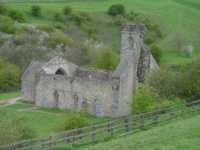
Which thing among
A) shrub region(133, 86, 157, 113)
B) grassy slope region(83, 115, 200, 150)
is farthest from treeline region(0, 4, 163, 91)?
grassy slope region(83, 115, 200, 150)

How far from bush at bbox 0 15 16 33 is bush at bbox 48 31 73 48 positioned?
7431mm

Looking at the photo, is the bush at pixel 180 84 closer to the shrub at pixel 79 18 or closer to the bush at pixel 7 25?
the bush at pixel 7 25

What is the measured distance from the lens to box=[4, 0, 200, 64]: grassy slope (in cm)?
9679

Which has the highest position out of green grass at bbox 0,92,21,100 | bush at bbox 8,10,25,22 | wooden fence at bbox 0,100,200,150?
bush at bbox 8,10,25,22

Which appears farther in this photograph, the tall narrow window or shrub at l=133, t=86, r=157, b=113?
the tall narrow window

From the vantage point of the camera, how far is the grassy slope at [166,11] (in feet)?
318

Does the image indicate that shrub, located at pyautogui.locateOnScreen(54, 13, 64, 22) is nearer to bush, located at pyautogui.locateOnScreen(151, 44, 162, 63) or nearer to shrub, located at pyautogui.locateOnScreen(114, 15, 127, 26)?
shrub, located at pyautogui.locateOnScreen(114, 15, 127, 26)

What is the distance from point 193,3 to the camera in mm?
113812

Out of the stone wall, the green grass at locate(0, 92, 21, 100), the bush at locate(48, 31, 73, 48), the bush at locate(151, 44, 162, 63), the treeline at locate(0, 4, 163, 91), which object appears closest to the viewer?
the stone wall

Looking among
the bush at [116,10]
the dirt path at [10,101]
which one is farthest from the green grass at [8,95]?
the bush at [116,10]

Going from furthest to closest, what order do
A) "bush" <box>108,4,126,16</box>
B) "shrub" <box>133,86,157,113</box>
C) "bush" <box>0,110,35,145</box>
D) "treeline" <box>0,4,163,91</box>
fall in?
"bush" <box>108,4,126,16</box>
"treeline" <box>0,4,163,91</box>
"shrub" <box>133,86,157,113</box>
"bush" <box>0,110,35,145</box>

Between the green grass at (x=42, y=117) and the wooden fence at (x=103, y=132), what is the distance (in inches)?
373

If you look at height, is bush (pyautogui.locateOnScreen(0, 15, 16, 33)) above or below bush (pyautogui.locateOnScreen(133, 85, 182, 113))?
above

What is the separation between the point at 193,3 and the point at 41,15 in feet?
105
